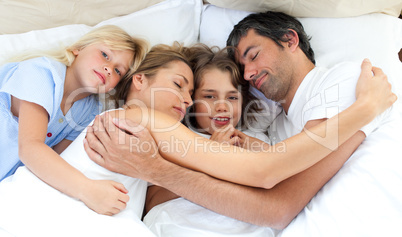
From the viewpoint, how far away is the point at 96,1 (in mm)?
1781

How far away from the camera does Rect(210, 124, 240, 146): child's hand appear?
147 cm

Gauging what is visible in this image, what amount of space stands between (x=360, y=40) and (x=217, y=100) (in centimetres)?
74

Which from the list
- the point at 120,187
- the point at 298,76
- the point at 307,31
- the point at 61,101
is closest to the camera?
the point at 120,187

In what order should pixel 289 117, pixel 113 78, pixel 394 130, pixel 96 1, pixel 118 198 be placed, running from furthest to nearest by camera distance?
pixel 96 1 < pixel 289 117 < pixel 113 78 < pixel 394 130 < pixel 118 198

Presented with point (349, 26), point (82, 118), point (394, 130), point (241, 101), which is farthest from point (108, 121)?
point (349, 26)

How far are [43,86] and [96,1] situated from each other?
25.9 inches

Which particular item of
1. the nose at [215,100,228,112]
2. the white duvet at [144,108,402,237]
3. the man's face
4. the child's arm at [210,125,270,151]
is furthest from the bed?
the nose at [215,100,228,112]

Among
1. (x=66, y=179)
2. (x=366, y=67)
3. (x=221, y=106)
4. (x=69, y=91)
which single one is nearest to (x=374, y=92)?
(x=366, y=67)

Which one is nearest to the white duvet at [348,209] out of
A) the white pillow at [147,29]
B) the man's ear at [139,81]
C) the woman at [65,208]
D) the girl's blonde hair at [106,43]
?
the woman at [65,208]

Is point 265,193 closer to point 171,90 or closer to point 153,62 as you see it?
point 171,90

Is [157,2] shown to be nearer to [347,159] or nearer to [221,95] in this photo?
[221,95]

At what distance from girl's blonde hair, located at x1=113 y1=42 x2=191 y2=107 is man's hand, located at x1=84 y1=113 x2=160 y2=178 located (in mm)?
383

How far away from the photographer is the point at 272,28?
1.63 m

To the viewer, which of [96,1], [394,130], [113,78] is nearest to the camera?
[394,130]
